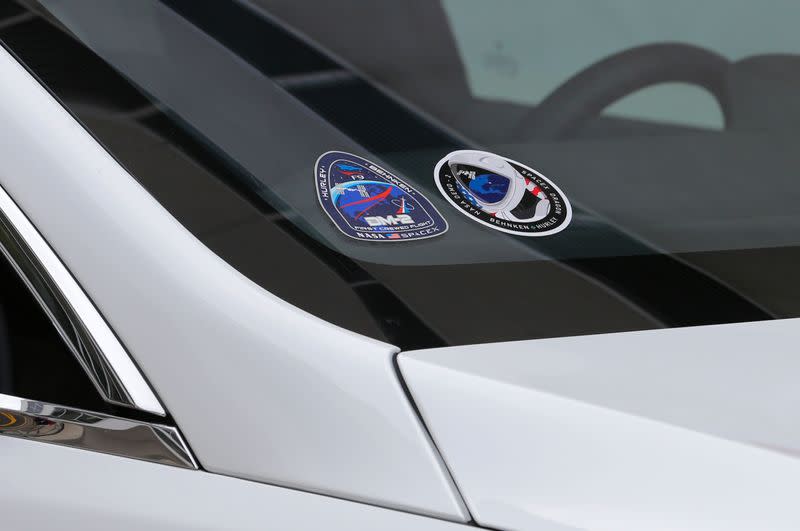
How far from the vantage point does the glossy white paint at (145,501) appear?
778 millimetres

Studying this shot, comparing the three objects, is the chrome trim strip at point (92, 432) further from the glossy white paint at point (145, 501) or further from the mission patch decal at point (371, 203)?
the mission patch decal at point (371, 203)

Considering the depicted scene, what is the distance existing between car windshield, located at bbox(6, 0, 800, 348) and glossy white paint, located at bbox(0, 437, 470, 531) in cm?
17

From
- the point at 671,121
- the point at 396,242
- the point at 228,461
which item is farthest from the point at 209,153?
the point at 671,121

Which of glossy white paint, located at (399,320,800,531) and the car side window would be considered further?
the car side window

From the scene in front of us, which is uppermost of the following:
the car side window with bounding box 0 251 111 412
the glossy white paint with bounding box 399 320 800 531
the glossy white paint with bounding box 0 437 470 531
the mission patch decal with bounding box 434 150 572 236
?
the mission patch decal with bounding box 434 150 572 236

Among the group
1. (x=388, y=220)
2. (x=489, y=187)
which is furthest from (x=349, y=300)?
(x=489, y=187)

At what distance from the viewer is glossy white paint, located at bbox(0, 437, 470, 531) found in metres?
0.78

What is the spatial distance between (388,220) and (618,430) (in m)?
0.32

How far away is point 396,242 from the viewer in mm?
914

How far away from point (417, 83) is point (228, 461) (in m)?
0.55

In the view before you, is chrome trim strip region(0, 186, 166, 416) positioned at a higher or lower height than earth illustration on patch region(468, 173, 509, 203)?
lower

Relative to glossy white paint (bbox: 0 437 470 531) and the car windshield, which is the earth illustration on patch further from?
glossy white paint (bbox: 0 437 470 531)

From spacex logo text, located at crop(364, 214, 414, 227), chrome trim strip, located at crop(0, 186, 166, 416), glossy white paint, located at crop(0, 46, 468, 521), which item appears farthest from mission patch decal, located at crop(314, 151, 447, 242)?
chrome trim strip, located at crop(0, 186, 166, 416)

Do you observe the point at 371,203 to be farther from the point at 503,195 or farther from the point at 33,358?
the point at 33,358
